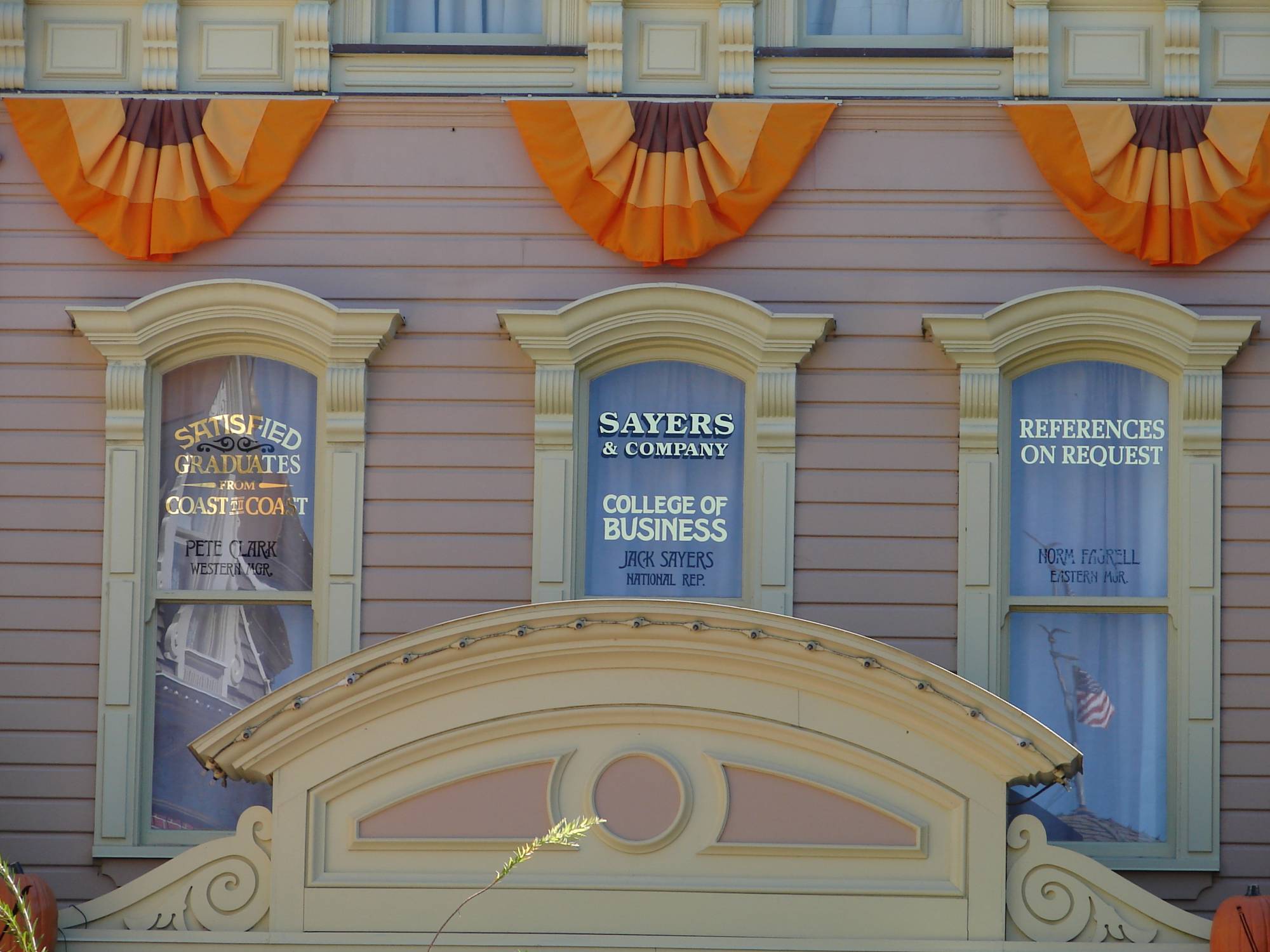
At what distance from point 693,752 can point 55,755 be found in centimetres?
394

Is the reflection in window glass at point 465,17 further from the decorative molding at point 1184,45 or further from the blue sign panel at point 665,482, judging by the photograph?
the decorative molding at point 1184,45

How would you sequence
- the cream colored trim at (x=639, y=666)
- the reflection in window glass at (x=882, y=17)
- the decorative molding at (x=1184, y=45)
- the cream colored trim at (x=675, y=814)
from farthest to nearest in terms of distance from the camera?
the reflection in window glass at (x=882, y=17) → the decorative molding at (x=1184, y=45) → the cream colored trim at (x=675, y=814) → the cream colored trim at (x=639, y=666)

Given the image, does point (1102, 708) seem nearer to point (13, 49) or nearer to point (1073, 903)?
point (1073, 903)

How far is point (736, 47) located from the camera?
33.0ft

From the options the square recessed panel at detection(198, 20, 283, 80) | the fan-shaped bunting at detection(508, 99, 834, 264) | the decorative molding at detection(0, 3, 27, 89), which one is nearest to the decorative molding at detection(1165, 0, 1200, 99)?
the fan-shaped bunting at detection(508, 99, 834, 264)

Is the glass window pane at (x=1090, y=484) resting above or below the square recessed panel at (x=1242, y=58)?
below

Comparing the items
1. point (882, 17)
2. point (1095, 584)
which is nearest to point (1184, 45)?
A: point (882, 17)

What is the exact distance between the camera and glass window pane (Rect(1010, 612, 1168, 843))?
9688 mm

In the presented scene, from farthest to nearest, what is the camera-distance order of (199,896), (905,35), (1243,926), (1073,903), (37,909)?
1. (905,35)
2. (199,896)
3. (1073,903)
4. (37,909)
5. (1243,926)

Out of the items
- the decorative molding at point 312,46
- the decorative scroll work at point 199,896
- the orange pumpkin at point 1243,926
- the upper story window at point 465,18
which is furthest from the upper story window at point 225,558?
the orange pumpkin at point 1243,926

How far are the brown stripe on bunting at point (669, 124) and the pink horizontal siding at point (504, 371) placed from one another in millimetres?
657

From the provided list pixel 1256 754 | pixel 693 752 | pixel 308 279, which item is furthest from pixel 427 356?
pixel 1256 754

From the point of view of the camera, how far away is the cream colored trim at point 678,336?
31.9 feet

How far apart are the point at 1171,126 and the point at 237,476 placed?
19.0 feet
